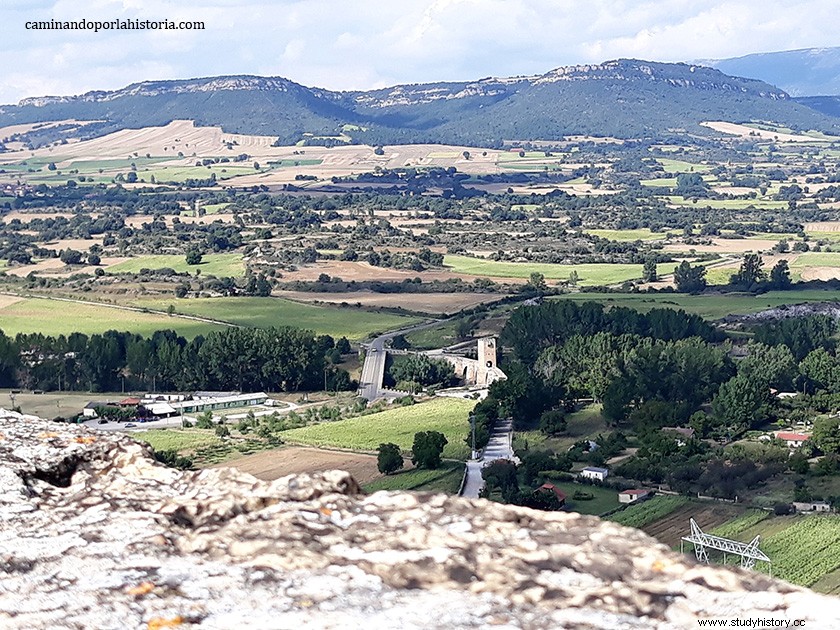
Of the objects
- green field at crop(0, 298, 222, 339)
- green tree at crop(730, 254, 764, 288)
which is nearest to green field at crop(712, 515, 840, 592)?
green field at crop(0, 298, 222, 339)

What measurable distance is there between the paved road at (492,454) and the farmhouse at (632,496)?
4.42 metres

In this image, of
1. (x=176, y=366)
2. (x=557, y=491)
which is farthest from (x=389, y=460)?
(x=176, y=366)

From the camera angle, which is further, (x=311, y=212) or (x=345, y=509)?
(x=311, y=212)

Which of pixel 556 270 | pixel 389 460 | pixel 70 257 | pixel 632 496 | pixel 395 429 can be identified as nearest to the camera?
pixel 632 496

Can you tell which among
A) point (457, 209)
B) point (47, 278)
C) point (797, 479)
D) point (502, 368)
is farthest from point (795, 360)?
point (457, 209)

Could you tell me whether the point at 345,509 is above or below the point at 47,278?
above

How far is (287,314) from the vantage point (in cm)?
8275

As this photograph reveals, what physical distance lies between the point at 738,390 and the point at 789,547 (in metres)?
20.9

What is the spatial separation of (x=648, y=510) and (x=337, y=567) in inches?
1404

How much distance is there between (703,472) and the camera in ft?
145

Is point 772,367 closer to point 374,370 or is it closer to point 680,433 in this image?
point 680,433

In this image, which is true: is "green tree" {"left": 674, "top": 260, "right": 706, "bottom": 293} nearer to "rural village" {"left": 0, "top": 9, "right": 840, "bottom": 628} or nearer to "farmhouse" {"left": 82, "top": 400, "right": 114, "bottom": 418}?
"rural village" {"left": 0, "top": 9, "right": 840, "bottom": 628}

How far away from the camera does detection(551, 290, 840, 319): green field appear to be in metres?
82.8

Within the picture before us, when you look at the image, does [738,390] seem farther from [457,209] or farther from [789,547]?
[457,209]
